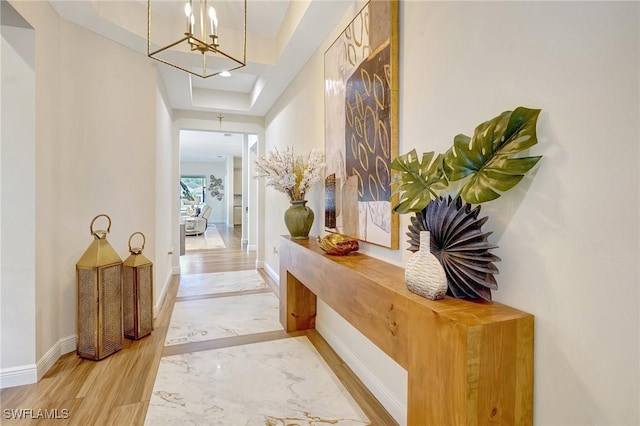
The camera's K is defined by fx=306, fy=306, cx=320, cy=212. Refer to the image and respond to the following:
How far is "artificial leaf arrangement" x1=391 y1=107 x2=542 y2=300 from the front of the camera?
969mm

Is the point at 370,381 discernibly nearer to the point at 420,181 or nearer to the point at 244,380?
the point at 244,380

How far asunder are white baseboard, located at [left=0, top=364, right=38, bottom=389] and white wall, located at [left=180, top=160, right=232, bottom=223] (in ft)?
38.1

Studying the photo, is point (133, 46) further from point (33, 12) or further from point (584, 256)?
point (584, 256)

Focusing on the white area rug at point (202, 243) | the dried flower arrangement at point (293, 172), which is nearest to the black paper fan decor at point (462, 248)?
the dried flower arrangement at point (293, 172)

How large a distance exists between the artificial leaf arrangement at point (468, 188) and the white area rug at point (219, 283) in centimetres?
334

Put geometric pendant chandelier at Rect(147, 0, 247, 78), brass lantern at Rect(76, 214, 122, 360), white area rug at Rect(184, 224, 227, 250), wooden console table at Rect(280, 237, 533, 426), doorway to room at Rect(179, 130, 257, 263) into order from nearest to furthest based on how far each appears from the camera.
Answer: wooden console table at Rect(280, 237, 533, 426)
brass lantern at Rect(76, 214, 122, 360)
geometric pendant chandelier at Rect(147, 0, 247, 78)
doorway to room at Rect(179, 130, 257, 263)
white area rug at Rect(184, 224, 227, 250)

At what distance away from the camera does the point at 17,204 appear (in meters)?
1.97

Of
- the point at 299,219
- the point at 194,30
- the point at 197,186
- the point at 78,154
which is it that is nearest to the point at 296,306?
the point at 299,219

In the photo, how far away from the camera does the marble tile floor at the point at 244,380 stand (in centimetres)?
171

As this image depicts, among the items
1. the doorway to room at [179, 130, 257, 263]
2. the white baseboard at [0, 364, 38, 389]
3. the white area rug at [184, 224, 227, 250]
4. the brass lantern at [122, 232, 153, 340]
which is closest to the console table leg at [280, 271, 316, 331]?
the brass lantern at [122, 232, 153, 340]

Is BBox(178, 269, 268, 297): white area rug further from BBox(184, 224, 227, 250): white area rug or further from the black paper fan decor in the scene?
the black paper fan decor

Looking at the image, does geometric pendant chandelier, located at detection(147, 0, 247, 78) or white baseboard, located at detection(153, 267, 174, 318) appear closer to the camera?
geometric pendant chandelier, located at detection(147, 0, 247, 78)

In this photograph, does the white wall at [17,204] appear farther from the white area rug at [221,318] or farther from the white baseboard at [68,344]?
the white area rug at [221,318]

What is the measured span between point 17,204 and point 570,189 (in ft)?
9.49
